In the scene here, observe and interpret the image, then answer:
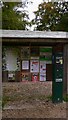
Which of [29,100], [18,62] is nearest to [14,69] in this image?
[18,62]

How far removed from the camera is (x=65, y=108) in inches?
411

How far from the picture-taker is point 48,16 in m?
37.3

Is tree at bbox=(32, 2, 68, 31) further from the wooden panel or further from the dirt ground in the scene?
the dirt ground

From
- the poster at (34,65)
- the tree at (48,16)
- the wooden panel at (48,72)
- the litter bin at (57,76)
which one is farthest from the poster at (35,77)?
the tree at (48,16)

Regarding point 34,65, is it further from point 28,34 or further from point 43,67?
point 28,34

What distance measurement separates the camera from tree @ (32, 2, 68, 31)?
3296 centimetres

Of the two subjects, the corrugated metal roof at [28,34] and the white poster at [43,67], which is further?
the white poster at [43,67]

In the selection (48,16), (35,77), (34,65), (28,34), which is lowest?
(35,77)

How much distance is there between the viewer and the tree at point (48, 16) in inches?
1297

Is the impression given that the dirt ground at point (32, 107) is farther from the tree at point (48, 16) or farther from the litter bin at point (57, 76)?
the tree at point (48, 16)

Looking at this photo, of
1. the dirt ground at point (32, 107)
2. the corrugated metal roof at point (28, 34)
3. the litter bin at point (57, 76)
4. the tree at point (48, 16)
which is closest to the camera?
the dirt ground at point (32, 107)

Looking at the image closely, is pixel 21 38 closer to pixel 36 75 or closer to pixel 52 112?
pixel 52 112

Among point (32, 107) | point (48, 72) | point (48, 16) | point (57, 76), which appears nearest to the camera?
point (32, 107)

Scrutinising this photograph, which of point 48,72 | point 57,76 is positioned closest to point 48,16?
point 48,72
